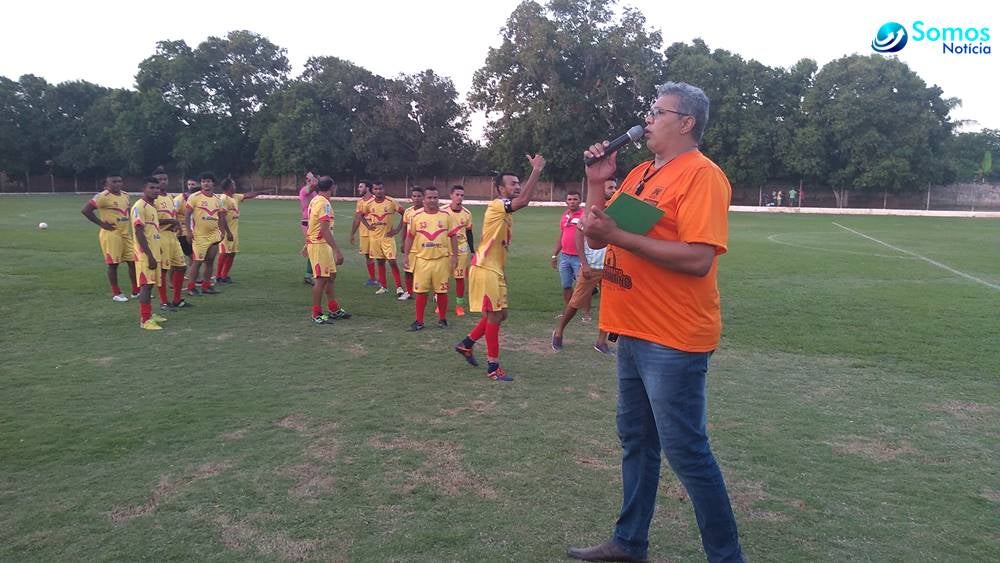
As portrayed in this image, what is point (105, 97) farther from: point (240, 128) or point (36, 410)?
point (36, 410)

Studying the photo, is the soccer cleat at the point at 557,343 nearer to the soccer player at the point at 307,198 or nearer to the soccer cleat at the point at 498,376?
the soccer cleat at the point at 498,376

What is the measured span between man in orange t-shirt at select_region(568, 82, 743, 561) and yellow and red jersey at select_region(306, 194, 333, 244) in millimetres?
6923

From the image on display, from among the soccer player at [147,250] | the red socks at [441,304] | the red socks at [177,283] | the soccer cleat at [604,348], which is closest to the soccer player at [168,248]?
the red socks at [177,283]

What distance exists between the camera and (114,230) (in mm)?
11062

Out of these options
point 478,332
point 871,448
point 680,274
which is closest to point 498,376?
point 478,332

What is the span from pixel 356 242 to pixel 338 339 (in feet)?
40.0

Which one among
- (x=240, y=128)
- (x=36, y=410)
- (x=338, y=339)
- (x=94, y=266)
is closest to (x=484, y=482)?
(x=36, y=410)

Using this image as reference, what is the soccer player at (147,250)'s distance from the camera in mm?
8961

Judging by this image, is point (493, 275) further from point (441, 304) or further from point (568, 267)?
point (568, 267)

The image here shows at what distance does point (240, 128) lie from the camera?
57062 millimetres

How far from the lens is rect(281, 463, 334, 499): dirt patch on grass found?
167 inches

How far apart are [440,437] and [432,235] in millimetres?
4306

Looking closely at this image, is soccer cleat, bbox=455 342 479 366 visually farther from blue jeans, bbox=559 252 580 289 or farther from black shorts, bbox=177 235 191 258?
black shorts, bbox=177 235 191 258

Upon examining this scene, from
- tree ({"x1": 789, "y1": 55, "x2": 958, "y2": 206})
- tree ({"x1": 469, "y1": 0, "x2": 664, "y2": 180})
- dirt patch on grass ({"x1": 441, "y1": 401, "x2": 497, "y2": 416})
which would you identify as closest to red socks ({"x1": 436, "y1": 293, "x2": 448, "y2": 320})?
dirt patch on grass ({"x1": 441, "y1": 401, "x2": 497, "y2": 416})
